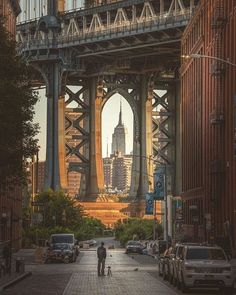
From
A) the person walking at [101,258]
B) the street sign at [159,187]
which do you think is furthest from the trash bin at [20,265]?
the street sign at [159,187]

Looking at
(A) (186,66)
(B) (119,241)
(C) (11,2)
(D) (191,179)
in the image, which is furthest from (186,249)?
(B) (119,241)

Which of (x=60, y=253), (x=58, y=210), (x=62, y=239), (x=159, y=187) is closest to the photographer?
(x=60, y=253)

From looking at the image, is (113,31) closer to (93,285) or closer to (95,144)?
(95,144)

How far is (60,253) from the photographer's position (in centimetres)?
7838

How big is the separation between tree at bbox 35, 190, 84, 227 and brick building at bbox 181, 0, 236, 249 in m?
28.4

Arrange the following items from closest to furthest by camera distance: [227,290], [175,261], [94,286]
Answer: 1. [227,290]
2. [175,261]
3. [94,286]

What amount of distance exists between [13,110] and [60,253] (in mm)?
39565

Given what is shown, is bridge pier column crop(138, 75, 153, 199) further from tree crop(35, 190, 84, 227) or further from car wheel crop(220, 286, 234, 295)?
car wheel crop(220, 286, 234, 295)

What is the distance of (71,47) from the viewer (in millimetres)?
161125

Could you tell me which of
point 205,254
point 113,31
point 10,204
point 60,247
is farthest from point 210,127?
point 113,31

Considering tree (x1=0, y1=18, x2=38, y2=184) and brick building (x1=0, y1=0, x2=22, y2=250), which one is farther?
brick building (x1=0, y1=0, x2=22, y2=250)

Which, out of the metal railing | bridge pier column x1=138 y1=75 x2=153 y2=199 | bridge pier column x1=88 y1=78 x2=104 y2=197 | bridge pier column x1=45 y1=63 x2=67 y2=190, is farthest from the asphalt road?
bridge pier column x1=88 y1=78 x2=104 y2=197

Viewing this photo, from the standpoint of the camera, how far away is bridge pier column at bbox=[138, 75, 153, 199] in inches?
6969

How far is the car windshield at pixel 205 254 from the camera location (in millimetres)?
39938
